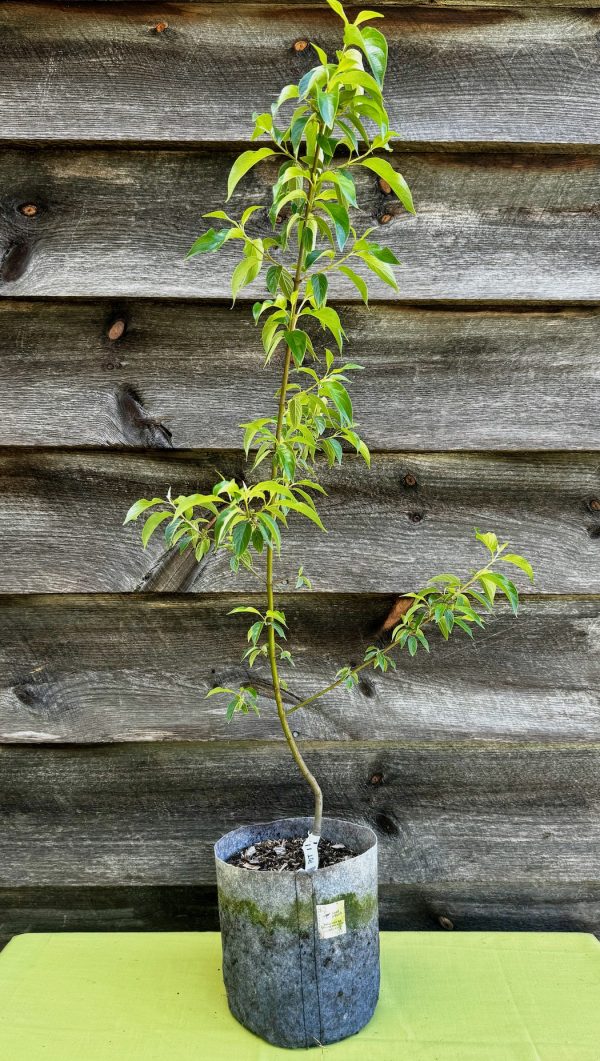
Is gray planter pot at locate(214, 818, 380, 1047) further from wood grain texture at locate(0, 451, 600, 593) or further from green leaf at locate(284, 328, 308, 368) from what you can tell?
green leaf at locate(284, 328, 308, 368)

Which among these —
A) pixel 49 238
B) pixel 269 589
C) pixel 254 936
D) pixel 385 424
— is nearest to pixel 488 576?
pixel 269 589

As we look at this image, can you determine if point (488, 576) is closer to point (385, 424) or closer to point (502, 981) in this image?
point (385, 424)

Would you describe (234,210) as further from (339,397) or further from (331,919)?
(331,919)

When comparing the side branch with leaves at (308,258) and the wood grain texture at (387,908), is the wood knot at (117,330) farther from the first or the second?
the wood grain texture at (387,908)

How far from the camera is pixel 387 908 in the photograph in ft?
3.84

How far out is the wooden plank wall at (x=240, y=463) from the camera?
106 cm

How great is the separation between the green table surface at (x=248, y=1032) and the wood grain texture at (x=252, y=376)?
665 mm

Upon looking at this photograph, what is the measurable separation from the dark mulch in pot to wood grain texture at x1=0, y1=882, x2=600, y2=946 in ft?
0.88

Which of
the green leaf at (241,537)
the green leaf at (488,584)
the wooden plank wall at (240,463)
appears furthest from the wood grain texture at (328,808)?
the green leaf at (241,537)

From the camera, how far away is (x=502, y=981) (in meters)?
0.98

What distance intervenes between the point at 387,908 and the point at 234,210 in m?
1.00

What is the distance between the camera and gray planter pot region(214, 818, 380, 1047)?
84 cm

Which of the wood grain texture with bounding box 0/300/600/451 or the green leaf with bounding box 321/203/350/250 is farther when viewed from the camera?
the wood grain texture with bounding box 0/300/600/451

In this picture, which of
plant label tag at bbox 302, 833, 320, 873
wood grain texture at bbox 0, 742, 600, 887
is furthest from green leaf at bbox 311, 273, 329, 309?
wood grain texture at bbox 0, 742, 600, 887
